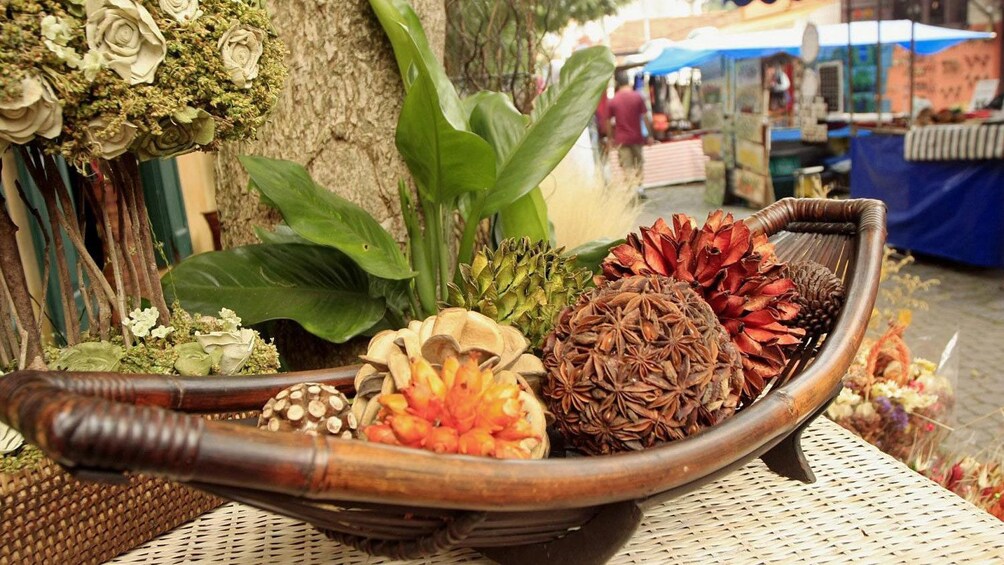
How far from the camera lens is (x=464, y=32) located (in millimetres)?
3406

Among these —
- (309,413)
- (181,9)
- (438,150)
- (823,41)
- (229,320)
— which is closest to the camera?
(309,413)

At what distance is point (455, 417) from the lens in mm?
816

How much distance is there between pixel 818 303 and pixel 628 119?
9305 mm

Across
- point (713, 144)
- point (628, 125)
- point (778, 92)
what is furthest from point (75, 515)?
point (778, 92)

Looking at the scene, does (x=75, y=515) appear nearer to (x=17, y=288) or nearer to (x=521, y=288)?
(x=17, y=288)

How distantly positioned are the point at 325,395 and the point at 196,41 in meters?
0.55

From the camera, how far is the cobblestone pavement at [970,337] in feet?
9.23

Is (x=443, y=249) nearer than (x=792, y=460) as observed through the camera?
No

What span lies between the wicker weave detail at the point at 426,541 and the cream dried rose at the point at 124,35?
2.23ft

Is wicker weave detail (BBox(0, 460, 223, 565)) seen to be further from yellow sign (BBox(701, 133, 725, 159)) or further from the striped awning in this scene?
yellow sign (BBox(701, 133, 725, 159))

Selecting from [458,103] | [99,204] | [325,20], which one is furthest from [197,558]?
[325,20]

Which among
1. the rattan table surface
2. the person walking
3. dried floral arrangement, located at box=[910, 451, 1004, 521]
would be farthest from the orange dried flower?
the person walking

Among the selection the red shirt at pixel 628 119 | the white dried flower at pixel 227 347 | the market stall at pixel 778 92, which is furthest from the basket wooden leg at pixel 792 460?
the red shirt at pixel 628 119

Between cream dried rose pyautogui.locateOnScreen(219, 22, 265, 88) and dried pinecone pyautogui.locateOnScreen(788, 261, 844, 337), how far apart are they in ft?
3.06
